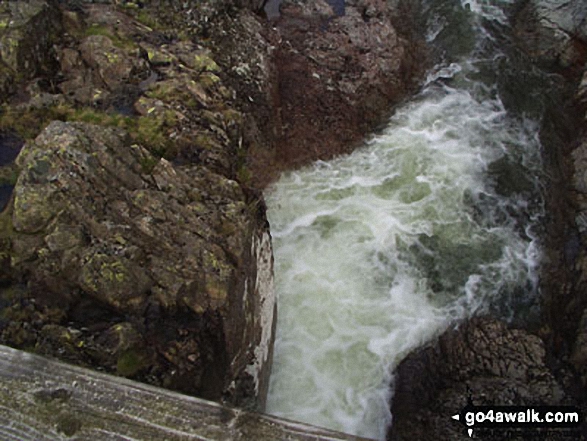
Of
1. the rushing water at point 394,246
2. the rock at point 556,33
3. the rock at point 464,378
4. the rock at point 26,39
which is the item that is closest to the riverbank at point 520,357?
the rock at point 464,378

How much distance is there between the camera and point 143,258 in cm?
711

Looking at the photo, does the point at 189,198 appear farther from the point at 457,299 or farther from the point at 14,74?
the point at 457,299

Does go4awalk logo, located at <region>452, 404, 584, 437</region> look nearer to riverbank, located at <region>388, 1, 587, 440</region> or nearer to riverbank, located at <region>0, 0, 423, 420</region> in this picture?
riverbank, located at <region>388, 1, 587, 440</region>

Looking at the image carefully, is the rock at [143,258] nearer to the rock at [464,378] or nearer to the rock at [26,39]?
the rock at [26,39]

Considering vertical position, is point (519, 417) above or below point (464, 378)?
below

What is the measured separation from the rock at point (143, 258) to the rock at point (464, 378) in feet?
8.79

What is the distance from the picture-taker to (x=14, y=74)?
9016 mm

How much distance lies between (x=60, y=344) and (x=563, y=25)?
52.5ft

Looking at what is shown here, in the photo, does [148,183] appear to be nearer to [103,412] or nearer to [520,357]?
[103,412]

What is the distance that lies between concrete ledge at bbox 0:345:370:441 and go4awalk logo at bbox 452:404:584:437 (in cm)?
472

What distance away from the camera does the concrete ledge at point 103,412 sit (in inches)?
177

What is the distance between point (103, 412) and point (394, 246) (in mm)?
7597

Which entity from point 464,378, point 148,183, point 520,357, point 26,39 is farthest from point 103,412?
point 520,357

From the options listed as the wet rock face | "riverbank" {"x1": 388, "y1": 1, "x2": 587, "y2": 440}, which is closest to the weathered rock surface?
"riverbank" {"x1": 388, "y1": 1, "x2": 587, "y2": 440}
